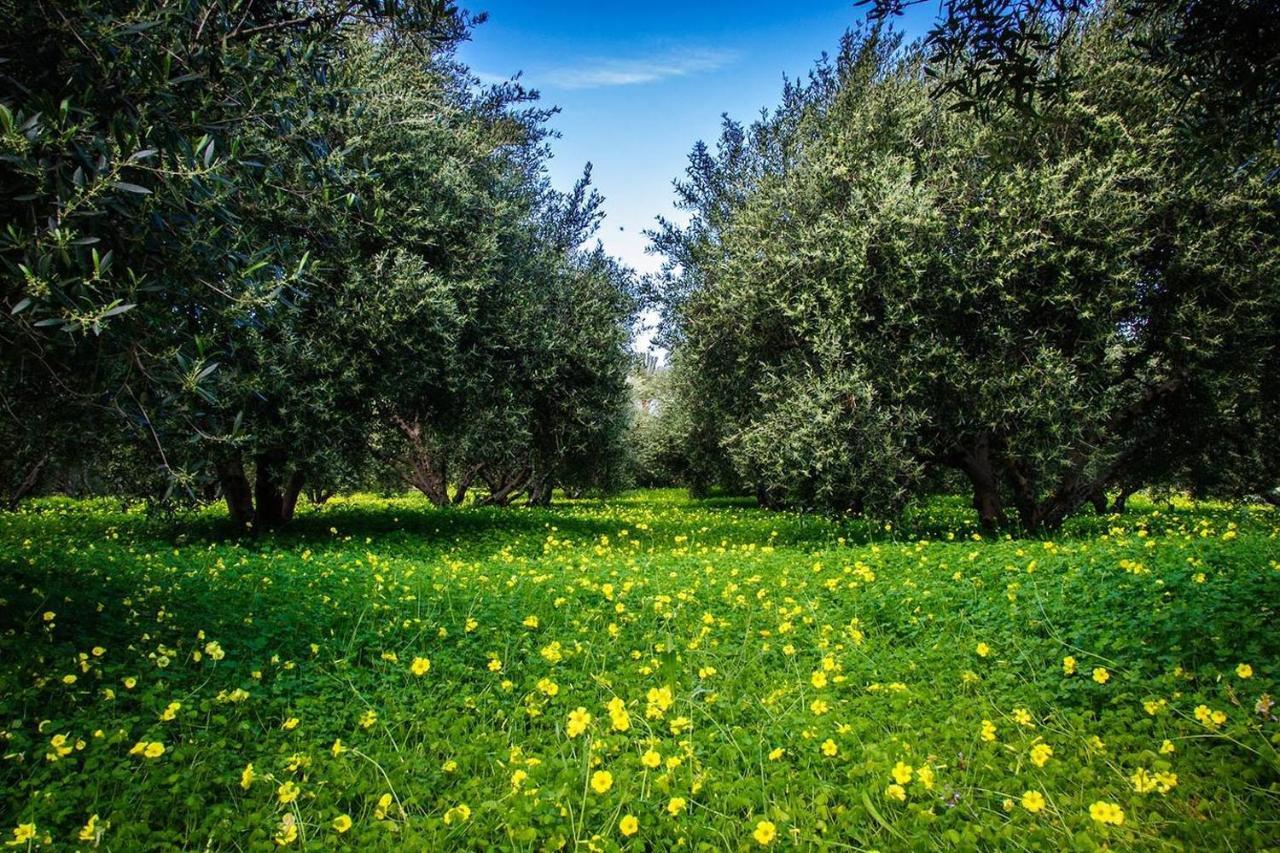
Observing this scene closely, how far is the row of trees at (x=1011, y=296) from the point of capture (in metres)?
12.1

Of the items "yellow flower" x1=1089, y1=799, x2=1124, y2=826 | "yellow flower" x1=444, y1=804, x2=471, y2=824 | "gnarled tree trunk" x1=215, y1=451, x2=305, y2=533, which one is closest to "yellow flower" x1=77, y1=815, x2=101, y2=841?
"yellow flower" x1=444, y1=804, x2=471, y2=824

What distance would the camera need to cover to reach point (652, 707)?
4684 mm

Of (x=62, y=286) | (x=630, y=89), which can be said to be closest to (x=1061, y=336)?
(x=630, y=89)

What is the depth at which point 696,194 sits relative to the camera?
81.5 feet

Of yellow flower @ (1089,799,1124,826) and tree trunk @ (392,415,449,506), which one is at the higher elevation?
tree trunk @ (392,415,449,506)

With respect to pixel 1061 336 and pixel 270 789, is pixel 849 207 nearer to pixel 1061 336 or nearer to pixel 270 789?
pixel 1061 336

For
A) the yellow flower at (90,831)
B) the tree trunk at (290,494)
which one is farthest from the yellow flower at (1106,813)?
the tree trunk at (290,494)

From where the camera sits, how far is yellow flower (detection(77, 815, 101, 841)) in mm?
3391

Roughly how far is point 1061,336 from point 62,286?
47.6ft

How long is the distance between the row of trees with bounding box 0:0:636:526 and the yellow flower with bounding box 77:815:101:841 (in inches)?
97.9

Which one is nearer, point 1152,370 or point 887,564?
point 887,564

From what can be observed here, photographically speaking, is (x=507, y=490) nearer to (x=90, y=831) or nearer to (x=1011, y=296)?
(x=1011, y=296)

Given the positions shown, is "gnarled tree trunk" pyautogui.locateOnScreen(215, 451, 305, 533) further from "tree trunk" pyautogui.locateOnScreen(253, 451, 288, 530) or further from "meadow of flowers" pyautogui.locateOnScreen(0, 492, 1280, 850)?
"meadow of flowers" pyautogui.locateOnScreen(0, 492, 1280, 850)

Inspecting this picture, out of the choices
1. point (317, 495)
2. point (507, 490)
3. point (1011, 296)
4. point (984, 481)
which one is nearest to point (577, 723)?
point (1011, 296)
